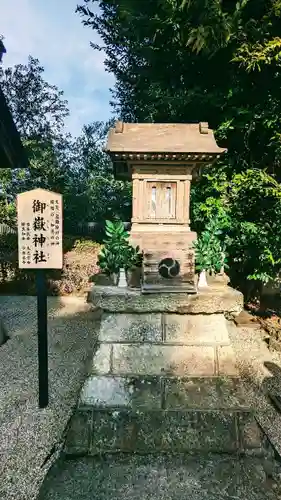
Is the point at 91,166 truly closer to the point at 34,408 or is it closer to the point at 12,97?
the point at 12,97

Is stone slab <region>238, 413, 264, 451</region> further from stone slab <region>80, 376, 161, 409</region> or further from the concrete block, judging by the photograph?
the concrete block

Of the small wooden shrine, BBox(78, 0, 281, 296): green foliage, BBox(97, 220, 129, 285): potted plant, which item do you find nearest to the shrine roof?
the small wooden shrine

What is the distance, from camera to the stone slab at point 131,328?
3277 mm

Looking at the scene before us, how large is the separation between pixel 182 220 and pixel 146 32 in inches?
161

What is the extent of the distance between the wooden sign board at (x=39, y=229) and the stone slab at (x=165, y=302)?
62 cm

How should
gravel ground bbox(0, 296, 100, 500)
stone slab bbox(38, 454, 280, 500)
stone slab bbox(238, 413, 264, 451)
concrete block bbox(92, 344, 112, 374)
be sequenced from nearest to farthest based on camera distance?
1. stone slab bbox(38, 454, 280, 500)
2. gravel ground bbox(0, 296, 100, 500)
3. stone slab bbox(238, 413, 264, 451)
4. concrete block bbox(92, 344, 112, 374)

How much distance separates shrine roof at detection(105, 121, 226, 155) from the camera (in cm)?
348

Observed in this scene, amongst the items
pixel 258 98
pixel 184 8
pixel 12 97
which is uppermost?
pixel 12 97

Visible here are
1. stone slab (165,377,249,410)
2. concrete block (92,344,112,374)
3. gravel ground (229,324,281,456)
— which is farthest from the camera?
gravel ground (229,324,281,456)

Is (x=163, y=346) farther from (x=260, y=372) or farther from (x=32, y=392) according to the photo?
(x=260, y=372)

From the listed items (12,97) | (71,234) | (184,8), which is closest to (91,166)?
(71,234)

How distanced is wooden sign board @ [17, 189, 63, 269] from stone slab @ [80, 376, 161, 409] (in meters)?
1.16

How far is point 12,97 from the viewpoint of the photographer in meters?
15.0

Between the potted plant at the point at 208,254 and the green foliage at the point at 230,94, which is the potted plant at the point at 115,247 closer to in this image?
the potted plant at the point at 208,254
